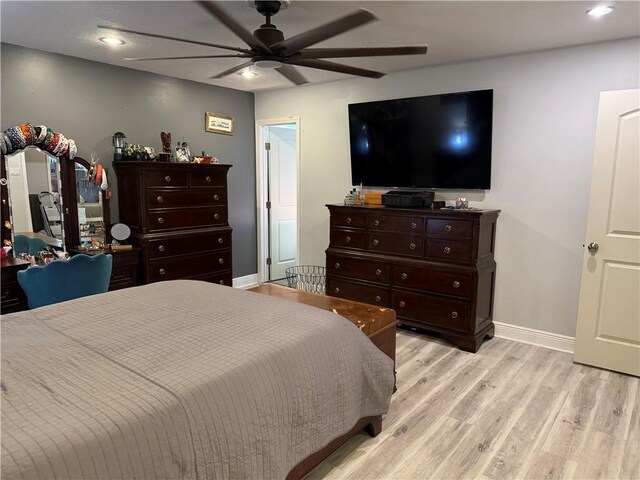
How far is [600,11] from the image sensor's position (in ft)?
8.30

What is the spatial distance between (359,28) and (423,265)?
6.41ft

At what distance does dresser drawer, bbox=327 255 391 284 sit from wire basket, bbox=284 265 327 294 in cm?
66

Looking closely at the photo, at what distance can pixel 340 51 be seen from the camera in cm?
215

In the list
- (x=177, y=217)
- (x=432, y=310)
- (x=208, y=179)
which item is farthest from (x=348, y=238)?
(x=177, y=217)

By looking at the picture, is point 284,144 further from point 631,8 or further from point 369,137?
point 631,8

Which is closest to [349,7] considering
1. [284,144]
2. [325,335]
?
[325,335]

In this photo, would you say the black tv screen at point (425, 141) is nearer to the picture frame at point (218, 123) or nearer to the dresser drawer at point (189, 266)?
the picture frame at point (218, 123)

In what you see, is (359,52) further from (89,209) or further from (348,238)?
(89,209)

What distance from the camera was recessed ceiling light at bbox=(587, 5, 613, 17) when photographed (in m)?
2.47

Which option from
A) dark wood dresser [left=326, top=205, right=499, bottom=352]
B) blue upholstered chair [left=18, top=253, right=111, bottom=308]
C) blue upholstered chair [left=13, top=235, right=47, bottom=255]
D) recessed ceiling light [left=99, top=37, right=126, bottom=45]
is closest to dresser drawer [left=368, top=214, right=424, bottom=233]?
dark wood dresser [left=326, top=205, right=499, bottom=352]

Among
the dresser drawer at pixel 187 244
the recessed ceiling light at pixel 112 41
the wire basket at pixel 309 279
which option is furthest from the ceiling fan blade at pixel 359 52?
the wire basket at pixel 309 279

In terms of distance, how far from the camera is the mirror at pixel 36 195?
133 inches

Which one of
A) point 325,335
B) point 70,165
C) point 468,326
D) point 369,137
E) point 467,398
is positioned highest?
point 369,137

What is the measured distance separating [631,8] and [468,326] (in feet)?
7.86
